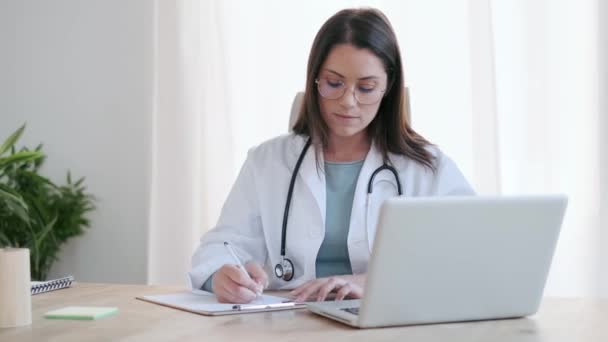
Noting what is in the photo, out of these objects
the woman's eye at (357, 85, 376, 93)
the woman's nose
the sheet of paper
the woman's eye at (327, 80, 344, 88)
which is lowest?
the sheet of paper

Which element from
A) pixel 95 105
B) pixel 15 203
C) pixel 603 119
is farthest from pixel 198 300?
pixel 95 105

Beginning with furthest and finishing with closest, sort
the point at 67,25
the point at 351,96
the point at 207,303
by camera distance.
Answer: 1. the point at 67,25
2. the point at 351,96
3. the point at 207,303

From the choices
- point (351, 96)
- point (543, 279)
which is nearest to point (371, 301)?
point (543, 279)

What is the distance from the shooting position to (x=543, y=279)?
146cm

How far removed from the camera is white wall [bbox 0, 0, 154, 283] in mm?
3777

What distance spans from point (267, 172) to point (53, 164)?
2.00m

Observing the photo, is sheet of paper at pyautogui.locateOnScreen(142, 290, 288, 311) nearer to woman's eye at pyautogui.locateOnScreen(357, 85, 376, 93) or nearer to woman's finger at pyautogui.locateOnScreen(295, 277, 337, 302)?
woman's finger at pyautogui.locateOnScreen(295, 277, 337, 302)

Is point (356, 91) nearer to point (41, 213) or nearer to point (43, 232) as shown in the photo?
point (43, 232)

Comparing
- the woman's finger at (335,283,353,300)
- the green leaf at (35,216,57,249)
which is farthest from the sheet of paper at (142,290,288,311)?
the green leaf at (35,216,57,249)

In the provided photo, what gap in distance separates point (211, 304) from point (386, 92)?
83 cm

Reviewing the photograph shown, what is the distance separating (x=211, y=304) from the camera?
1622 millimetres

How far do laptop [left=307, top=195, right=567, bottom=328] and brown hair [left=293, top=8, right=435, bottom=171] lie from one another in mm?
742

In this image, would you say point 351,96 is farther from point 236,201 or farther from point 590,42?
point 590,42

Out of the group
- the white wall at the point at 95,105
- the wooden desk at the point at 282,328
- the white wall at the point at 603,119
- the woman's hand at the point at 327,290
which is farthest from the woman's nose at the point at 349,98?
the white wall at the point at 95,105
